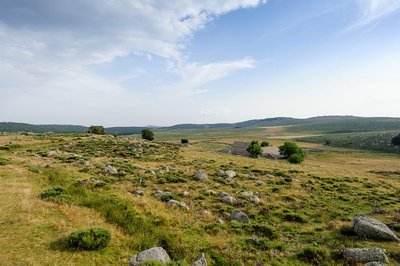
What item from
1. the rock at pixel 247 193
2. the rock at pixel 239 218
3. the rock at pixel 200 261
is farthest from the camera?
the rock at pixel 247 193

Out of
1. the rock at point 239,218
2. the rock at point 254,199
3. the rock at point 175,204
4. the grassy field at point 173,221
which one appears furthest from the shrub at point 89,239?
the rock at point 254,199

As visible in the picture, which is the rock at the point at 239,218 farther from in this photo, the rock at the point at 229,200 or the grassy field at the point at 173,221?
the rock at the point at 229,200

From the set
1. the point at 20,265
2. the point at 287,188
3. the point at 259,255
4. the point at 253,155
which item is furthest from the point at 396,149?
the point at 20,265

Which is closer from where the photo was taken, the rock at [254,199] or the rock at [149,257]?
the rock at [149,257]

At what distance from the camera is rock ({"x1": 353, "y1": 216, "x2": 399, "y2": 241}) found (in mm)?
16641

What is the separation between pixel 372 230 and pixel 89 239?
1612 centimetres

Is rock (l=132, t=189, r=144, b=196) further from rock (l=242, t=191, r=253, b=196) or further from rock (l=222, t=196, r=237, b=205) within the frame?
rock (l=242, t=191, r=253, b=196)

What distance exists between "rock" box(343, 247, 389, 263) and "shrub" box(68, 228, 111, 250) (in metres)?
11.6

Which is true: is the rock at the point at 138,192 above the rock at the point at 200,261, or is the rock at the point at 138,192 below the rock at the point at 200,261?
below

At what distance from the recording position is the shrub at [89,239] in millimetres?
12195

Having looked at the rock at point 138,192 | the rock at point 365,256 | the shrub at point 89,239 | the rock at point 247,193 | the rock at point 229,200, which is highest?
the shrub at point 89,239

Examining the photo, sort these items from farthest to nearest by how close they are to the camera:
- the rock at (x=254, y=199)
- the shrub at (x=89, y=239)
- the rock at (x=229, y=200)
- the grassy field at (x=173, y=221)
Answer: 1. the rock at (x=254, y=199)
2. the rock at (x=229, y=200)
3. the grassy field at (x=173, y=221)
4. the shrub at (x=89, y=239)

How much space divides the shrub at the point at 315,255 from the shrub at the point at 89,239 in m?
9.60

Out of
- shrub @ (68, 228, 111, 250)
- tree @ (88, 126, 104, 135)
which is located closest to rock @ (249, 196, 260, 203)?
shrub @ (68, 228, 111, 250)
